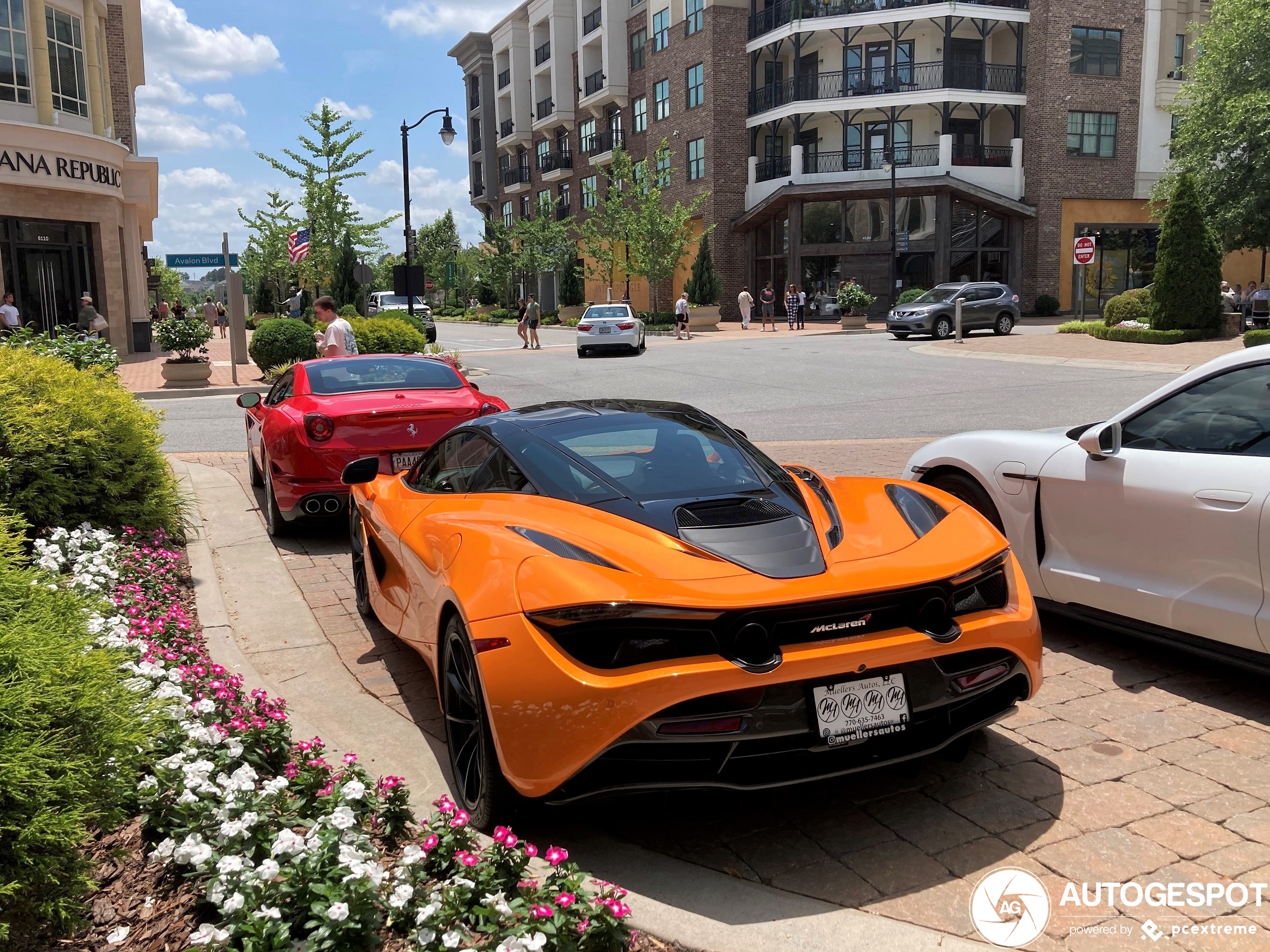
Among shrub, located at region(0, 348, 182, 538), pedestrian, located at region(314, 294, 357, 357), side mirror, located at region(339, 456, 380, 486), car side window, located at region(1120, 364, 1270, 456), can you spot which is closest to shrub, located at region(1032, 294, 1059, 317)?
pedestrian, located at region(314, 294, 357, 357)

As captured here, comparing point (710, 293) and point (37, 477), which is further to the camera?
point (710, 293)

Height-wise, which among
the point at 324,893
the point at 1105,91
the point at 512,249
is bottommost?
the point at 324,893

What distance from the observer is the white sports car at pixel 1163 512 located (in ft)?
14.7

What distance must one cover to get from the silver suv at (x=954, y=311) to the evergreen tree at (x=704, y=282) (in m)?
14.3

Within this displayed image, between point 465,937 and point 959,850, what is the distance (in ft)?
5.62

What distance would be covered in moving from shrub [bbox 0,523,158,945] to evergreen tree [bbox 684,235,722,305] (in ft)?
152

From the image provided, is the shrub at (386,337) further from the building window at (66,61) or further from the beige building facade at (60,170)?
the building window at (66,61)

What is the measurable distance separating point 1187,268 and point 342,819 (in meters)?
29.4

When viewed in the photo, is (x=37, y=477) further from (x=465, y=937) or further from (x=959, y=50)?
(x=959, y=50)

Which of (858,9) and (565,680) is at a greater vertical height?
(858,9)

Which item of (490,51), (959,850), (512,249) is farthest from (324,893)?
(490,51)

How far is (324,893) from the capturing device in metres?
2.71

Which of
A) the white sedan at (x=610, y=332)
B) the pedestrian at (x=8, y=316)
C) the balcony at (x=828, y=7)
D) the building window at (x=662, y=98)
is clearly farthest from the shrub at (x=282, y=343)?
the building window at (x=662, y=98)

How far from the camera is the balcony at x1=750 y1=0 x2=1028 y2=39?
152 feet
